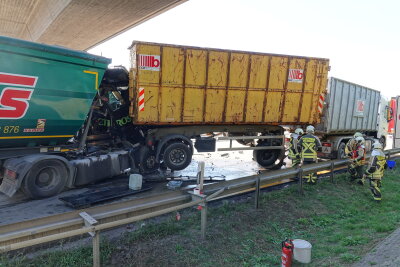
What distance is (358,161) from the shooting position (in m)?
7.78

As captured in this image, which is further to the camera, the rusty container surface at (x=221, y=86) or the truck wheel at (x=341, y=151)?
the truck wheel at (x=341, y=151)

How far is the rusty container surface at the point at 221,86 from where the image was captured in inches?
285

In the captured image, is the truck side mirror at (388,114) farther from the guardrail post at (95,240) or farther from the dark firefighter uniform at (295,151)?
the guardrail post at (95,240)

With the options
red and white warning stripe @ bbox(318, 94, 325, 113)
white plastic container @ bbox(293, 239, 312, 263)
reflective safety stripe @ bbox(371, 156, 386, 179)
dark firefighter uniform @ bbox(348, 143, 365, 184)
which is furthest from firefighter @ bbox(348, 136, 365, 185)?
white plastic container @ bbox(293, 239, 312, 263)

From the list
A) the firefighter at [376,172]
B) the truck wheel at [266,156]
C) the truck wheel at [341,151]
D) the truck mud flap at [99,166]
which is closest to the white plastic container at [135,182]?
the truck mud flap at [99,166]

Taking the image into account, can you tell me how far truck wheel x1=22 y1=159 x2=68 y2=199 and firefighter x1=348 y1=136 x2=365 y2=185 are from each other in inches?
271

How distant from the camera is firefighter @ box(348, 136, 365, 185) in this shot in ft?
25.4

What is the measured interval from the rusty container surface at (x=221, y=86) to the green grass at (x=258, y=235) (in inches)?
110

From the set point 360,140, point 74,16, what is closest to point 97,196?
point 360,140

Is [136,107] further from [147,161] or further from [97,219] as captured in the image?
[97,219]

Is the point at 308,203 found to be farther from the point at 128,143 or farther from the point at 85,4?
the point at 85,4

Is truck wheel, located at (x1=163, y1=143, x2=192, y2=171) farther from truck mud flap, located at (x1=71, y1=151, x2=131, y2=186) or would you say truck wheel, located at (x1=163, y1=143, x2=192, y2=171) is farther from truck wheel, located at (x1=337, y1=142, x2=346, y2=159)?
truck wheel, located at (x1=337, y1=142, x2=346, y2=159)

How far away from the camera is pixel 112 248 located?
156 inches

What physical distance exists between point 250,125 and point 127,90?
3679 millimetres
